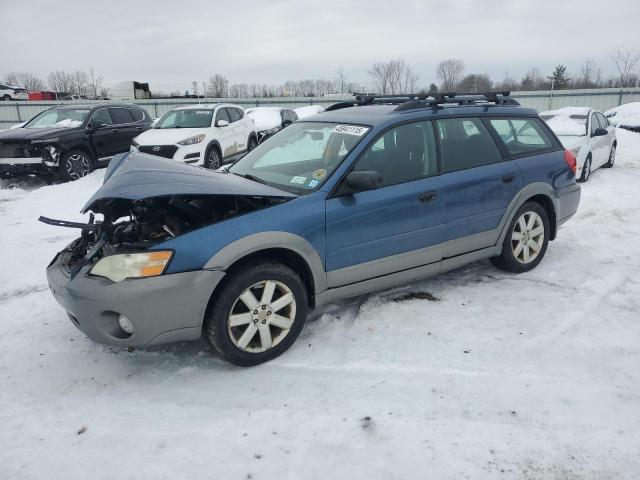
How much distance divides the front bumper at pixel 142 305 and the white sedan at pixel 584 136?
27.4 ft

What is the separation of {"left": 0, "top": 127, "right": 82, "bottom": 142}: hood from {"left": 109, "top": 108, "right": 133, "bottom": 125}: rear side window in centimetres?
116

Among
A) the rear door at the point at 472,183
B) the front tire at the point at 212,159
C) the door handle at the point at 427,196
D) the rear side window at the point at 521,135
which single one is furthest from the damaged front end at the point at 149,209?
the front tire at the point at 212,159

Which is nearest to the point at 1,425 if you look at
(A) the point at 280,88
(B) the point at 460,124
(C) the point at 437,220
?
(C) the point at 437,220

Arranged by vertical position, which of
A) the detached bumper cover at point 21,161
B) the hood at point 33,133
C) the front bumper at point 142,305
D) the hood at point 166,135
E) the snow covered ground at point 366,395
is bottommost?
the snow covered ground at point 366,395

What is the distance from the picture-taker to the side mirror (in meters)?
3.40

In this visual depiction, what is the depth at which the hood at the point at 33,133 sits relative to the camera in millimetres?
9805

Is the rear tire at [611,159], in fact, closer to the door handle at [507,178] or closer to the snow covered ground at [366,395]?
the snow covered ground at [366,395]

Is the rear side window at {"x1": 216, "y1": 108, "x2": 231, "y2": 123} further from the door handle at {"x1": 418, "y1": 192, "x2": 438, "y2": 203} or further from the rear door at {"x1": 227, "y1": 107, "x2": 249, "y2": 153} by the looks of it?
the door handle at {"x1": 418, "y1": 192, "x2": 438, "y2": 203}

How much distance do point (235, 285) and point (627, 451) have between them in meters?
2.31

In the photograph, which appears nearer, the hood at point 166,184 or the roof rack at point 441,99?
the hood at point 166,184

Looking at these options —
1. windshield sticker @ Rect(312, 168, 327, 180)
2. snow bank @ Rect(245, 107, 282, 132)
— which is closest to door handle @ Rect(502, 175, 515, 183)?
windshield sticker @ Rect(312, 168, 327, 180)

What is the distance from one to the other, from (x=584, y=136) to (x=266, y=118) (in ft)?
33.0

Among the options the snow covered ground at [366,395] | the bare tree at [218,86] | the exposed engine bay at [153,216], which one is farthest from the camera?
the bare tree at [218,86]

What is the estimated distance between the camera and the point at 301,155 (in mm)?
4074
